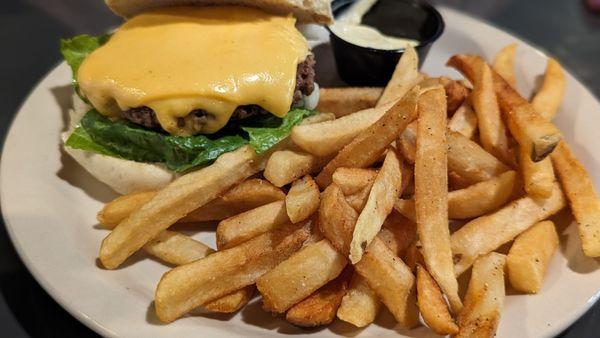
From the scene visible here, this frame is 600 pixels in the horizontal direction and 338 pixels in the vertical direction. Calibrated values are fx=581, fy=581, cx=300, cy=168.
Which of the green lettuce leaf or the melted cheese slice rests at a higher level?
the melted cheese slice

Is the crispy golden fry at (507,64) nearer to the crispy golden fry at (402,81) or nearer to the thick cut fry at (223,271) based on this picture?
the crispy golden fry at (402,81)

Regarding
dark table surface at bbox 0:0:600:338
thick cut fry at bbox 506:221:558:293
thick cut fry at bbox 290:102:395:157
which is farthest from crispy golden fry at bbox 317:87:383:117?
dark table surface at bbox 0:0:600:338

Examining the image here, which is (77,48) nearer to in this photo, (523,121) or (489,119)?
(489,119)

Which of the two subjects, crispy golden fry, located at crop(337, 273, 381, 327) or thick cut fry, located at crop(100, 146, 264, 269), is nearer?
crispy golden fry, located at crop(337, 273, 381, 327)

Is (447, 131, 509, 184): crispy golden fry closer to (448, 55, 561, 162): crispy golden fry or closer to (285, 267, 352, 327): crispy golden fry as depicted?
(448, 55, 561, 162): crispy golden fry

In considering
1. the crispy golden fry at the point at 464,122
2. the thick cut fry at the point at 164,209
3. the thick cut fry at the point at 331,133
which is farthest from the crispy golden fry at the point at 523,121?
the thick cut fry at the point at 164,209
